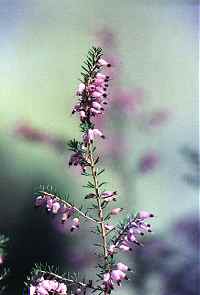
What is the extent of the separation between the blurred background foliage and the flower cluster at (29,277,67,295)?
22.1 inches

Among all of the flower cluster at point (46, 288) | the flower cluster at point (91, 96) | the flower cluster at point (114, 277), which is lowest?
the flower cluster at point (46, 288)

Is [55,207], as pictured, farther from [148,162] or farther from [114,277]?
[148,162]

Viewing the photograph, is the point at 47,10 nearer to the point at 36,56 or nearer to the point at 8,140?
the point at 36,56

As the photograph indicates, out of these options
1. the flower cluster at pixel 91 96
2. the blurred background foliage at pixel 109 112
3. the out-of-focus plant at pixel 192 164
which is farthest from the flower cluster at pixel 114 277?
the out-of-focus plant at pixel 192 164

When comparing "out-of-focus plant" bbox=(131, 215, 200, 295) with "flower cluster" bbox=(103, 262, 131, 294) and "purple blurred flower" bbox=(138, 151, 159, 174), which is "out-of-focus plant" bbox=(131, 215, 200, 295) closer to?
"purple blurred flower" bbox=(138, 151, 159, 174)

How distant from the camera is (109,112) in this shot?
1881 mm

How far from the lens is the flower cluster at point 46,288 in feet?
4.08

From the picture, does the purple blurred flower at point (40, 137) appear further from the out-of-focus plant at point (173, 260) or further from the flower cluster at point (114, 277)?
the flower cluster at point (114, 277)

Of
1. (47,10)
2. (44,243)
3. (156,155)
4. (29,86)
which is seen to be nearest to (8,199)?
(44,243)

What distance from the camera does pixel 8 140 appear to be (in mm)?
1812

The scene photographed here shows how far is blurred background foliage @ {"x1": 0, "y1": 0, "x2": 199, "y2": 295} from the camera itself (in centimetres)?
183

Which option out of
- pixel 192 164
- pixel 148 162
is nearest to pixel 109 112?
pixel 148 162

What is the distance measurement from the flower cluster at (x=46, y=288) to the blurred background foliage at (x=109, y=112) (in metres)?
0.56

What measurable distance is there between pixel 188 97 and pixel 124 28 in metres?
0.35
